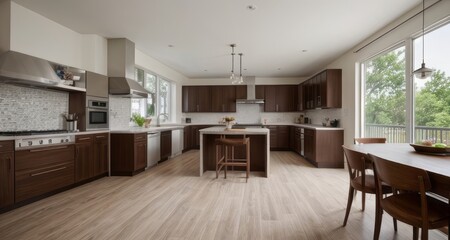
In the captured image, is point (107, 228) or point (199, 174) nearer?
point (107, 228)

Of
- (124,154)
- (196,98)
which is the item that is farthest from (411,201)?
(196,98)

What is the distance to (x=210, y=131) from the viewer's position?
4.16 m

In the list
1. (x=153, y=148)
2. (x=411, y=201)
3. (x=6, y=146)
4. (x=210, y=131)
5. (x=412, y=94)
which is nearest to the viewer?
(x=411, y=201)

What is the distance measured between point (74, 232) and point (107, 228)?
0.96 ft

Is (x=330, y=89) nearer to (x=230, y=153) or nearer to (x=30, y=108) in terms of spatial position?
(x=230, y=153)

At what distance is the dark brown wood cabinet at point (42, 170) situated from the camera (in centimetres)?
269

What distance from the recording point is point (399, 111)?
3.64 metres

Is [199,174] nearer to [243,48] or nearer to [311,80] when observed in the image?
[243,48]

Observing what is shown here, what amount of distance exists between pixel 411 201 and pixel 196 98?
23.5 feet

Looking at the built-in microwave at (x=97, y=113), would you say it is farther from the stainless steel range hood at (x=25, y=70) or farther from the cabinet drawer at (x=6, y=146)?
the cabinet drawer at (x=6, y=146)

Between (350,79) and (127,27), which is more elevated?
A: (127,27)

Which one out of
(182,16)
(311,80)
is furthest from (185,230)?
(311,80)

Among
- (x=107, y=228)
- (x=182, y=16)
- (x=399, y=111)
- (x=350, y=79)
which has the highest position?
(x=182, y=16)

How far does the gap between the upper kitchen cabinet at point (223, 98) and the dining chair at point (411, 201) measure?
6548 mm
